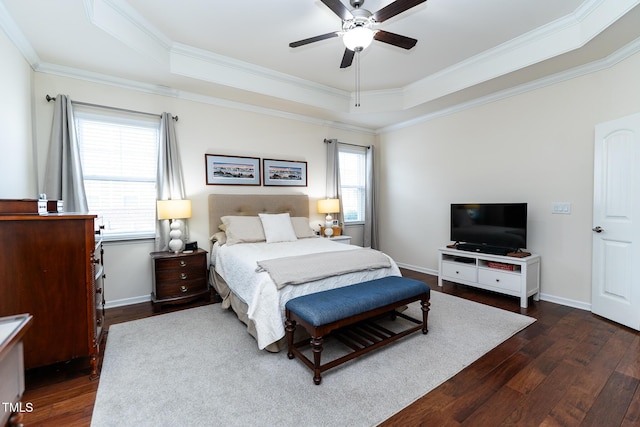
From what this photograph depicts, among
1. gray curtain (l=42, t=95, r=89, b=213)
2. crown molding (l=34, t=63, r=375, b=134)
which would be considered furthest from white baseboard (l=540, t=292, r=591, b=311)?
gray curtain (l=42, t=95, r=89, b=213)

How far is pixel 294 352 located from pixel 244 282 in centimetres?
80

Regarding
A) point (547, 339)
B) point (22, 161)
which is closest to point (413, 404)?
point (547, 339)

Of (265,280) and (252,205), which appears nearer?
(265,280)

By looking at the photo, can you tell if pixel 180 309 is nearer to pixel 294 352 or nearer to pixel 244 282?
pixel 244 282

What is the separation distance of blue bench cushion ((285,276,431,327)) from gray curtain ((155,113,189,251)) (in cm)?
230

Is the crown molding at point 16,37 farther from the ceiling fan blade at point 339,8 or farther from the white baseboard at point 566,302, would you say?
the white baseboard at point 566,302

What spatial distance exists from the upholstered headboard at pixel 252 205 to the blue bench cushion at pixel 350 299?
2.31m

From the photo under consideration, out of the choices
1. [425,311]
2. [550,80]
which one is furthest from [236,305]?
[550,80]

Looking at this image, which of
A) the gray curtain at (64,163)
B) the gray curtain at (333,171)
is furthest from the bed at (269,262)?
the gray curtain at (64,163)

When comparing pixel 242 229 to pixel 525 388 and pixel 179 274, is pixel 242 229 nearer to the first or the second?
pixel 179 274

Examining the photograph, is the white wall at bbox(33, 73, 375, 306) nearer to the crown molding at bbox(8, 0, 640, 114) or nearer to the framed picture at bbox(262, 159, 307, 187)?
the framed picture at bbox(262, 159, 307, 187)

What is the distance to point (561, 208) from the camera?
3.56 metres

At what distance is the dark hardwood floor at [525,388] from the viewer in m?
1.72

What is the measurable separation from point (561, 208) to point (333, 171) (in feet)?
10.7
